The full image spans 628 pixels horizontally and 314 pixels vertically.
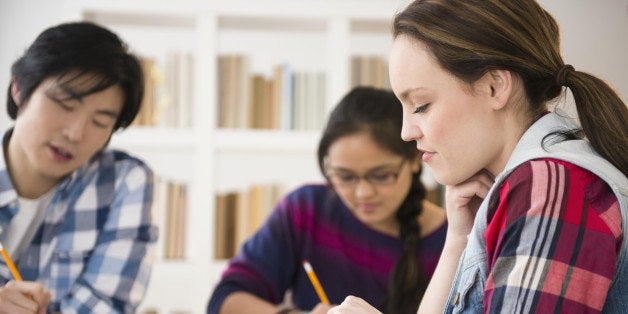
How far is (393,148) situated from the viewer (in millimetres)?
1812

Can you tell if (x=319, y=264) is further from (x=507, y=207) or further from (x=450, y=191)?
(x=507, y=207)

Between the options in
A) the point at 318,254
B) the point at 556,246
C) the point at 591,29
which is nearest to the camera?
the point at 556,246

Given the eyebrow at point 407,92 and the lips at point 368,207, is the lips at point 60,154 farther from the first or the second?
the eyebrow at point 407,92

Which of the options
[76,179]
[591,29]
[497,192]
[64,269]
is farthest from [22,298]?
[591,29]

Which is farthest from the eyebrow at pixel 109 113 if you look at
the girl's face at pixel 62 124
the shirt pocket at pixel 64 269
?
the shirt pocket at pixel 64 269

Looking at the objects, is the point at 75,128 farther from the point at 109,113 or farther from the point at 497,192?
the point at 497,192

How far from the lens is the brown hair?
95 cm

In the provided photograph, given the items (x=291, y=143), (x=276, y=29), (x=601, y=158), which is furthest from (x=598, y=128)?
(x=276, y=29)

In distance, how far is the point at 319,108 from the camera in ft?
10.1

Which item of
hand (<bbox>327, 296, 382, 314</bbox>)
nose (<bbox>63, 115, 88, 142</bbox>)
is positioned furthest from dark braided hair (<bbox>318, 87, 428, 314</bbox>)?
hand (<bbox>327, 296, 382, 314</bbox>)

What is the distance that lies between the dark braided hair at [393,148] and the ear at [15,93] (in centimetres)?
75

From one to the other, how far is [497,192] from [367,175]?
0.91 m

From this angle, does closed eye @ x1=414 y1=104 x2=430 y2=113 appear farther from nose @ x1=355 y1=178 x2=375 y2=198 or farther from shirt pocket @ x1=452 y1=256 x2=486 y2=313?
nose @ x1=355 y1=178 x2=375 y2=198

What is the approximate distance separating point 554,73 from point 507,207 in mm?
252
